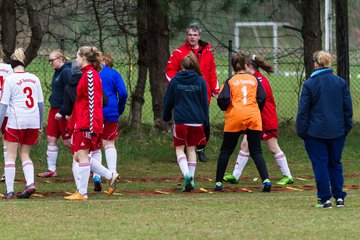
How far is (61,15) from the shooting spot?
1905cm

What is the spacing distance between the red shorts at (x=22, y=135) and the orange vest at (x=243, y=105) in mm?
2387

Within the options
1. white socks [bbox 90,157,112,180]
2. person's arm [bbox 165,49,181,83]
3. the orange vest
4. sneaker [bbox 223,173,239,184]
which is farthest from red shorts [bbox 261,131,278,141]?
white socks [bbox 90,157,112,180]

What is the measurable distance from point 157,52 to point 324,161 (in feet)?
27.4

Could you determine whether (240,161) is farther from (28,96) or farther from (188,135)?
(28,96)

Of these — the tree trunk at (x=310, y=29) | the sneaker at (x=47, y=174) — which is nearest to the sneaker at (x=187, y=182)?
the sneaker at (x=47, y=174)

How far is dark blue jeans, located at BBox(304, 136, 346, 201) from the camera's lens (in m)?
10.4

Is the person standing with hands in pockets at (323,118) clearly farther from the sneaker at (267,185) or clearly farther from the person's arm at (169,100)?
A: the person's arm at (169,100)

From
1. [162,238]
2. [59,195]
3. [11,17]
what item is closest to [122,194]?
[59,195]

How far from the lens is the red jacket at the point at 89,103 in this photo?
11.3m

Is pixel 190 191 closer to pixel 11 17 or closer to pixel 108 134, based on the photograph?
pixel 108 134

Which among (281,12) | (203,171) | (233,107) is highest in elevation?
(281,12)

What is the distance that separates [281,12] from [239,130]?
6.06 m

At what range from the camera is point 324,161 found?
10.4 meters

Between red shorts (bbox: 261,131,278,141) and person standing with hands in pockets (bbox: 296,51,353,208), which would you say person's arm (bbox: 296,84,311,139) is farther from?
red shorts (bbox: 261,131,278,141)
